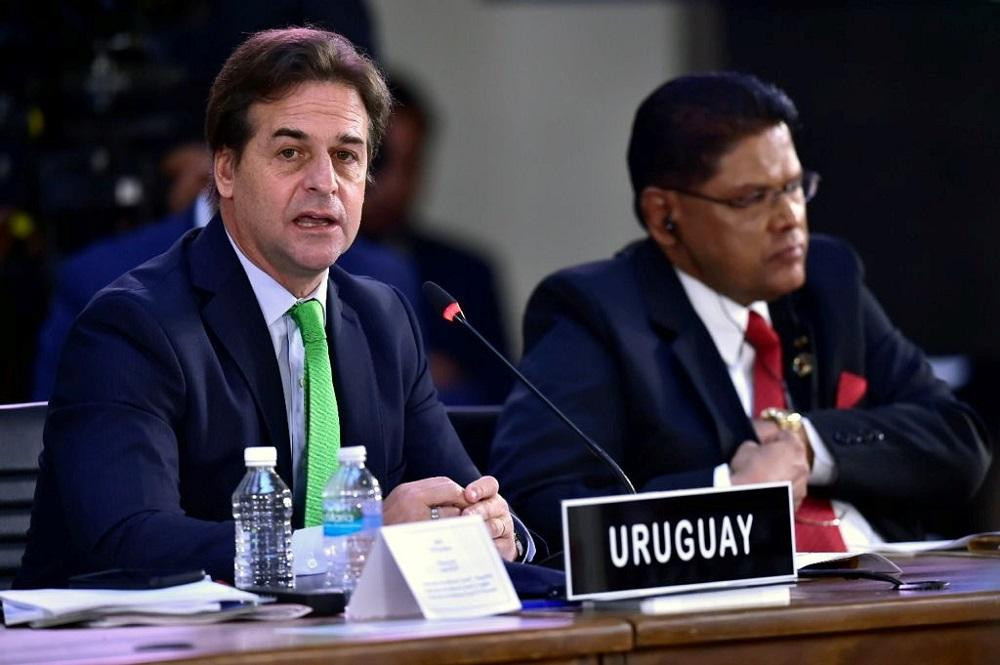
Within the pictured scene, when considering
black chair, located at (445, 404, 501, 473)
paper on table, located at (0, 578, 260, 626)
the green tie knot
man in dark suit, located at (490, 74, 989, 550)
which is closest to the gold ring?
man in dark suit, located at (490, 74, 989, 550)

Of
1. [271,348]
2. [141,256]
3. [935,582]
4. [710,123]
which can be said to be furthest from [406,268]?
[935,582]

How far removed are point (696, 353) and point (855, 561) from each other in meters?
0.80

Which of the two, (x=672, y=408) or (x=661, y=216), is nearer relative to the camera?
(x=672, y=408)

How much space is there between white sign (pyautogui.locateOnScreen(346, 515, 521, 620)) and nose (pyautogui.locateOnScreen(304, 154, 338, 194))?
756mm

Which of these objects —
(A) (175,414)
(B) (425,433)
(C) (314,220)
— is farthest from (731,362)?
(A) (175,414)

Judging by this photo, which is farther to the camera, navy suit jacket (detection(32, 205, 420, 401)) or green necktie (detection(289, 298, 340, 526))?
navy suit jacket (detection(32, 205, 420, 401))

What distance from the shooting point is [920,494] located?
10.8 feet

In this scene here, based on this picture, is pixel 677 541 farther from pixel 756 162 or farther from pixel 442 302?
pixel 756 162

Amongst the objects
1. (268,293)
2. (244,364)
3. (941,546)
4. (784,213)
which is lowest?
(941,546)

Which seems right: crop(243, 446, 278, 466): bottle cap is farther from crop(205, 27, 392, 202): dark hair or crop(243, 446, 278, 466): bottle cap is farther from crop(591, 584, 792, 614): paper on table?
crop(205, 27, 392, 202): dark hair

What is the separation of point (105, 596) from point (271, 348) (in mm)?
Answer: 595

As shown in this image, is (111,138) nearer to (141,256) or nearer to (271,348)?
(141,256)

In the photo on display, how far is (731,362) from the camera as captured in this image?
10.8 ft

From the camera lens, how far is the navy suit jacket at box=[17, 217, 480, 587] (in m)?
2.35
